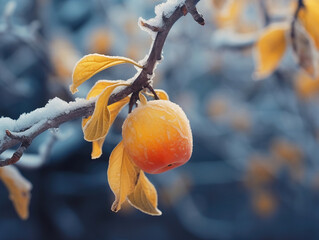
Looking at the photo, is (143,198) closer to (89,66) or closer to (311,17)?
(89,66)

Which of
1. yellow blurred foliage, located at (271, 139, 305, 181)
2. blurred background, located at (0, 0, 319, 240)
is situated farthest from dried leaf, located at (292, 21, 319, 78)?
yellow blurred foliage, located at (271, 139, 305, 181)

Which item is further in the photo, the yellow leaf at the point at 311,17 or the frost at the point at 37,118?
the yellow leaf at the point at 311,17

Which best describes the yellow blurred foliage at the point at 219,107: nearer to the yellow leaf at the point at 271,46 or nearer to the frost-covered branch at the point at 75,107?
the yellow leaf at the point at 271,46

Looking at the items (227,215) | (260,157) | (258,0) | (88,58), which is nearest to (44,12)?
(258,0)

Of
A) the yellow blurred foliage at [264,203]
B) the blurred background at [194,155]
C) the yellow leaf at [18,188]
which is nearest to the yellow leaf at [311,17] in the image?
the yellow leaf at [18,188]

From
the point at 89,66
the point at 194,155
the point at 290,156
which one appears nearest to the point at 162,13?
the point at 89,66

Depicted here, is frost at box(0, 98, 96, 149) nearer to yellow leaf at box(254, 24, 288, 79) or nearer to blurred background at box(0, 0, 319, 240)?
yellow leaf at box(254, 24, 288, 79)
